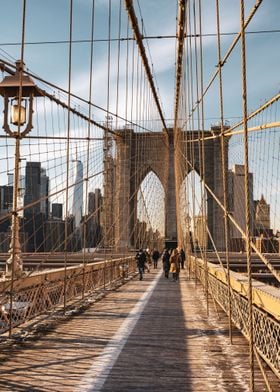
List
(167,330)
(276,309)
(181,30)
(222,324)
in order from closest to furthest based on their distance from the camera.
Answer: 1. (276,309)
2. (167,330)
3. (222,324)
4. (181,30)

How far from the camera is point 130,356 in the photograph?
4113mm

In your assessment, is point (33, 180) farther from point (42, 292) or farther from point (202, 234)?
point (42, 292)

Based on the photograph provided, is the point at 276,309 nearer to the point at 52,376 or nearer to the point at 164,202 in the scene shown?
the point at 52,376

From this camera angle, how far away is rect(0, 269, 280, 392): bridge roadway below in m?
3.33

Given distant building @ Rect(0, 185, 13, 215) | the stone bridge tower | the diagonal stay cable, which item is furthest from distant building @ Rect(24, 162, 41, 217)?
the stone bridge tower

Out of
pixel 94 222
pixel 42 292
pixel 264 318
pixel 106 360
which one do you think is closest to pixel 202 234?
pixel 42 292

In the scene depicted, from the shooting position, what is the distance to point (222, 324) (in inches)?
227

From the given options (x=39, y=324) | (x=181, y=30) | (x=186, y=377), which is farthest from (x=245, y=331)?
(x=181, y=30)

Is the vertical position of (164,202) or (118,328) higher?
(164,202)

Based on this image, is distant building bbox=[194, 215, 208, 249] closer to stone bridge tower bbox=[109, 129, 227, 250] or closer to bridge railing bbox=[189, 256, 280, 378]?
bridge railing bbox=[189, 256, 280, 378]

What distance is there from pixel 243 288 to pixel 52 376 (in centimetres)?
192

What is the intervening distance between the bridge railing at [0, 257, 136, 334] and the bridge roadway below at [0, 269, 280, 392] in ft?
0.92

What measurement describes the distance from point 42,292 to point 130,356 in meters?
2.42

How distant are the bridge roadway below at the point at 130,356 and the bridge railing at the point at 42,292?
0.92ft
